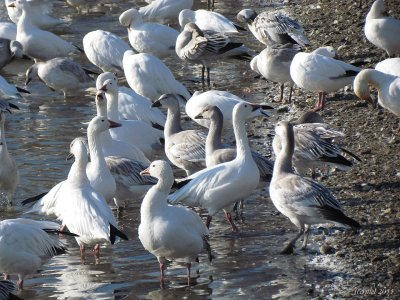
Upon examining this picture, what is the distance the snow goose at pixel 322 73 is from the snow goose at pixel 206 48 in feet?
6.33

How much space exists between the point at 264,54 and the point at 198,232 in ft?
17.3

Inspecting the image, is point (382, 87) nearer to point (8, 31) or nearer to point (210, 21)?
point (210, 21)

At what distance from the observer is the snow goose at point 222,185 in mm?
7770

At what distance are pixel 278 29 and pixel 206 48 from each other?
4.58 ft

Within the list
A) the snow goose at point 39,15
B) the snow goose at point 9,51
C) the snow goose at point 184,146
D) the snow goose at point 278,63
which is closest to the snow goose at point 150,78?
the snow goose at point 278,63

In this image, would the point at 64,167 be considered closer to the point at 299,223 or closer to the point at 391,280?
the point at 299,223

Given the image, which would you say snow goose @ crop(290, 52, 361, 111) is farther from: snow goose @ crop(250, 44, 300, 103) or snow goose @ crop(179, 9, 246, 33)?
snow goose @ crop(179, 9, 246, 33)

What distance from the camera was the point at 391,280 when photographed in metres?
6.43

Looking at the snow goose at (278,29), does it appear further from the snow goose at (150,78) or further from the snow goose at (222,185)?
the snow goose at (222,185)

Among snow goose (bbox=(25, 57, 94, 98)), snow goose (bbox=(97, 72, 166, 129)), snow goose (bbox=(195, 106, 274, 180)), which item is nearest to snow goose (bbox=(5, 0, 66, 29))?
snow goose (bbox=(25, 57, 94, 98))

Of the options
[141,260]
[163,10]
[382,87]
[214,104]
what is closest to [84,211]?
[141,260]

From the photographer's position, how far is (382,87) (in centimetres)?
984

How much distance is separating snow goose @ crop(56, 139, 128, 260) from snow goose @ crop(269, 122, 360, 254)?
4.36ft

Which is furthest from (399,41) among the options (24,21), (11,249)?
(11,249)
